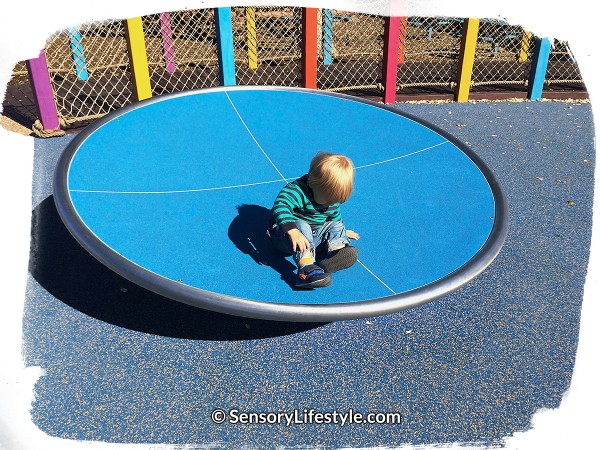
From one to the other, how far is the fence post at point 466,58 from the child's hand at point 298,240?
152 inches

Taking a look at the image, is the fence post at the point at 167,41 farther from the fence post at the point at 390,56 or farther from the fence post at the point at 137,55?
the fence post at the point at 390,56

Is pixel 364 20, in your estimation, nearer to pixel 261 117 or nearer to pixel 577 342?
pixel 261 117

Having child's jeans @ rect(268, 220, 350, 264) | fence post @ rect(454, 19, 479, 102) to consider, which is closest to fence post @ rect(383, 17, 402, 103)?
fence post @ rect(454, 19, 479, 102)

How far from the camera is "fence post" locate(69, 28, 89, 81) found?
5.79m

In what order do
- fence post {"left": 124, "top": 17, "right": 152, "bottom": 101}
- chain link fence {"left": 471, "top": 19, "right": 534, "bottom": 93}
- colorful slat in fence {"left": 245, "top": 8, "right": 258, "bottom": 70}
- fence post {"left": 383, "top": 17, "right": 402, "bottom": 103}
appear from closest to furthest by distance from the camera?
fence post {"left": 124, "top": 17, "right": 152, "bottom": 101} < fence post {"left": 383, "top": 17, "right": 402, "bottom": 103} < colorful slat in fence {"left": 245, "top": 8, "right": 258, "bottom": 70} < chain link fence {"left": 471, "top": 19, "right": 534, "bottom": 93}

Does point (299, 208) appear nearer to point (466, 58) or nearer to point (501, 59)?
point (466, 58)

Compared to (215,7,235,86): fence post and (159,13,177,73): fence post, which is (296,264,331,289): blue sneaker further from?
(159,13,177,73): fence post

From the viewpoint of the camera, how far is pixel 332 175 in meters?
2.55

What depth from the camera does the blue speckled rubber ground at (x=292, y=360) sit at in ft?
7.95

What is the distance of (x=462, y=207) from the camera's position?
3270mm

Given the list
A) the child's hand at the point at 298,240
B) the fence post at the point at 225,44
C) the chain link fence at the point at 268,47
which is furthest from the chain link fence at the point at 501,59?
the child's hand at the point at 298,240

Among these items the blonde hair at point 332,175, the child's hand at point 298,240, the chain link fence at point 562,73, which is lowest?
the chain link fence at point 562,73

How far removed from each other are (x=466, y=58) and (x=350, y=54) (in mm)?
1544

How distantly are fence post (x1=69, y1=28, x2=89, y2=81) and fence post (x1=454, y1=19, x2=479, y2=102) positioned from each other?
3.67 meters
